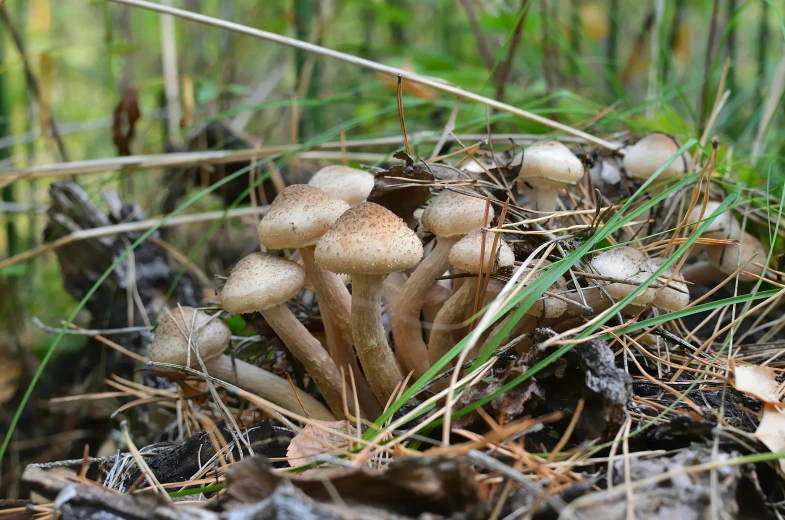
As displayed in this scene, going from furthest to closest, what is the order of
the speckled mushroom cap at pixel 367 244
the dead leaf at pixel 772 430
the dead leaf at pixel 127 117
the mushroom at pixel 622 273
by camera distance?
1. the dead leaf at pixel 127 117
2. the mushroom at pixel 622 273
3. the speckled mushroom cap at pixel 367 244
4. the dead leaf at pixel 772 430

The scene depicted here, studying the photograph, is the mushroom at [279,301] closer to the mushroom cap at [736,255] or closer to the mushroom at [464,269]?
→ the mushroom at [464,269]

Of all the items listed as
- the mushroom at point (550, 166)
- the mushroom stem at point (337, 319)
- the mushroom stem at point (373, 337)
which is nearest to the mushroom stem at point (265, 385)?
the mushroom stem at point (337, 319)

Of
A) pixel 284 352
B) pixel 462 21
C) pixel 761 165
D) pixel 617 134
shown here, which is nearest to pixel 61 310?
pixel 284 352

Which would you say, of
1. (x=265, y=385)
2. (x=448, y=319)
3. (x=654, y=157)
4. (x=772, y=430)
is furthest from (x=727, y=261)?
(x=265, y=385)

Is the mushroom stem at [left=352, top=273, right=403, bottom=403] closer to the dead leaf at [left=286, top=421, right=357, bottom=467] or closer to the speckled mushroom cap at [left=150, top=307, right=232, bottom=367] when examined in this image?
the dead leaf at [left=286, top=421, right=357, bottom=467]

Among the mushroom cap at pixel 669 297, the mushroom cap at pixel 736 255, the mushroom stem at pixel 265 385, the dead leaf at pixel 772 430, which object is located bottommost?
the mushroom stem at pixel 265 385

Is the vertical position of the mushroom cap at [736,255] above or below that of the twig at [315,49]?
below

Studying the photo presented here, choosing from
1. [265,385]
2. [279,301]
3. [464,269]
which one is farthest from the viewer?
[265,385]

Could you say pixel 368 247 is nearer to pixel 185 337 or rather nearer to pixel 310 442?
pixel 310 442
